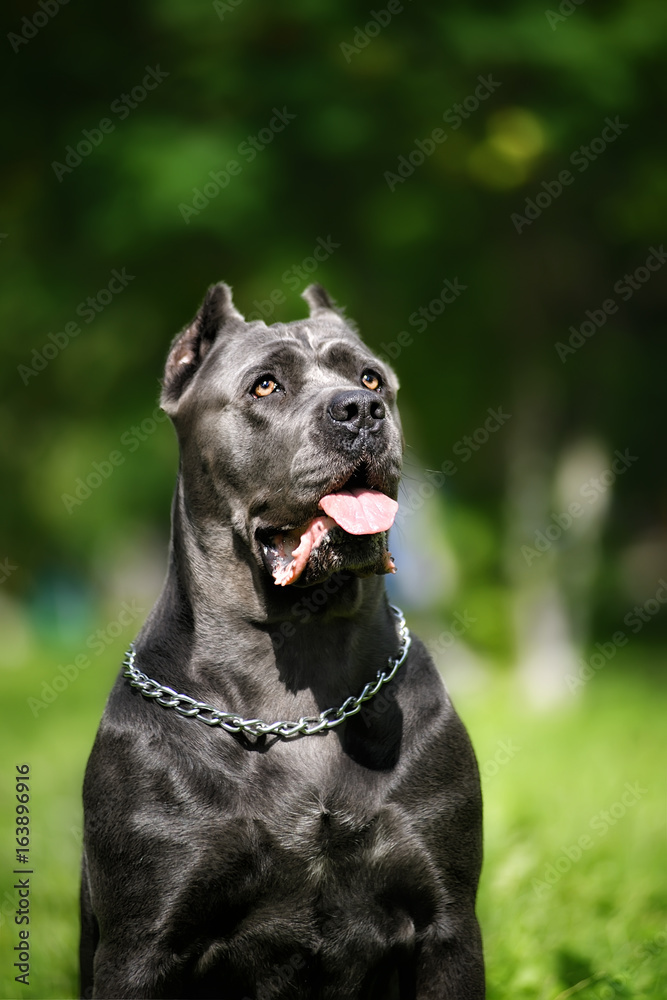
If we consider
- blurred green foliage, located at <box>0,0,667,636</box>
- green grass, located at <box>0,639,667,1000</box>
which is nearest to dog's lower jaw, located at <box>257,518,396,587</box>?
green grass, located at <box>0,639,667,1000</box>

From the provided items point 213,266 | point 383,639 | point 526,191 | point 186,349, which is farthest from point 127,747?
point 526,191

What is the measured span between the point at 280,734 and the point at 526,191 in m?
7.16

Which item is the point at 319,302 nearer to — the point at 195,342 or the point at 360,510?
the point at 195,342

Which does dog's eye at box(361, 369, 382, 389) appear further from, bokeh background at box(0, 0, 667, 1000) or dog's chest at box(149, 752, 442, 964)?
bokeh background at box(0, 0, 667, 1000)

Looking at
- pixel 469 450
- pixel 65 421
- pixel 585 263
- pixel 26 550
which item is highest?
pixel 585 263

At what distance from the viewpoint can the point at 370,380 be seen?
353 centimetres

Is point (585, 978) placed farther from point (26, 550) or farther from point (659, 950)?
point (26, 550)

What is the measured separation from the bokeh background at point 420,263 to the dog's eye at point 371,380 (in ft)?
11.2

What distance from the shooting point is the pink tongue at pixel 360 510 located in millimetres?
2975

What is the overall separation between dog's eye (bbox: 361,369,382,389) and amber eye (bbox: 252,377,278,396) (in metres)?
0.31

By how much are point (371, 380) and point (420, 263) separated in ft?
19.0

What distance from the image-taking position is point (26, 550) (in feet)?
46.7

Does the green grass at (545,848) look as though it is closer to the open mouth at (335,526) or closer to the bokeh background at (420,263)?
the bokeh background at (420,263)

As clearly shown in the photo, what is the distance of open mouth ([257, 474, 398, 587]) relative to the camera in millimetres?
2990
